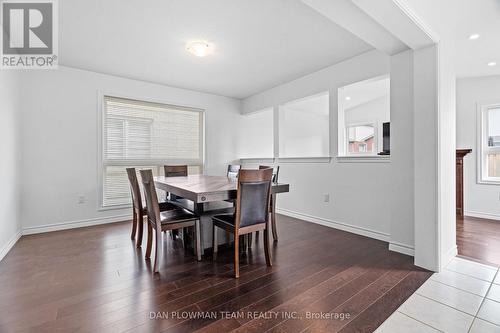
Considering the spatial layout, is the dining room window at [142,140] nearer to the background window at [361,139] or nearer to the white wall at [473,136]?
the background window at [361,139]

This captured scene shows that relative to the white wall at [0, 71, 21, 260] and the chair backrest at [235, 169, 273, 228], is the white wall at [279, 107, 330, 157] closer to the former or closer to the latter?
the chair backrest at [235, 169, 273, 228]

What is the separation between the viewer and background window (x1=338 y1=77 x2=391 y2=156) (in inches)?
232

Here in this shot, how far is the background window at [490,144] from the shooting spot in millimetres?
4039

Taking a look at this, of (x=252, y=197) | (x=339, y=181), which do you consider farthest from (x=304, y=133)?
(x=252, y=197)

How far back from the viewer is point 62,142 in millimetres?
3582

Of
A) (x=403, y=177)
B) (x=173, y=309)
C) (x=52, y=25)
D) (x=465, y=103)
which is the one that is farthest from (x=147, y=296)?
(x=465, y=103)

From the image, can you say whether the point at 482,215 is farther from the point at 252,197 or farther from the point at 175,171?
the point at 175,171

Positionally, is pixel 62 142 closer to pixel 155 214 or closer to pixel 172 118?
pixel 172 118

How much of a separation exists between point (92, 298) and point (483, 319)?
2724 mm

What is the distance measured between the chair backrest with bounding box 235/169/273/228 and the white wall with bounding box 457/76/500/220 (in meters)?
4.24

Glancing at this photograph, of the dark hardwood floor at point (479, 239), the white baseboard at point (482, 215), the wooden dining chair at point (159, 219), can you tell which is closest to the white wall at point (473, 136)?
the white baseboard at point (482, 215)

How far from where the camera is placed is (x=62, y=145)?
3.58m

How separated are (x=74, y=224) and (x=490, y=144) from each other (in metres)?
7.13

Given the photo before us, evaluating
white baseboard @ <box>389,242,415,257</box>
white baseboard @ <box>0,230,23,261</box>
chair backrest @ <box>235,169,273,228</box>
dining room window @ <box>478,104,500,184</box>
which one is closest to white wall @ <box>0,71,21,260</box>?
white baseboard @ <box>0,230,23,261</box>
